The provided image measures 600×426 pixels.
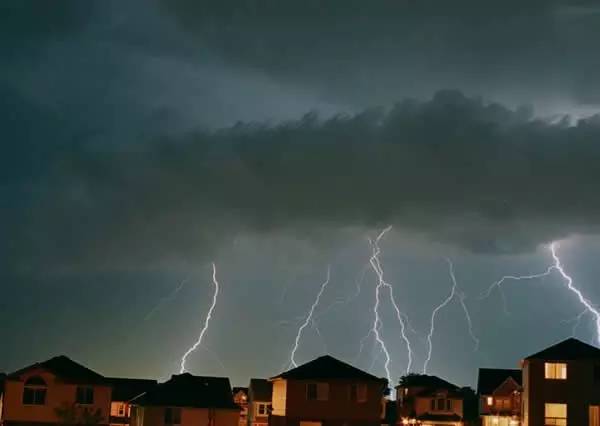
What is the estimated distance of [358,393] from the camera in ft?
175

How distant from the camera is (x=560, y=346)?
5156cm

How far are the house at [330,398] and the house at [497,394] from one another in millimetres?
10596

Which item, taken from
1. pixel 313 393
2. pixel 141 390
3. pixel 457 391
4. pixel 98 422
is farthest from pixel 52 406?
pixel 457 391

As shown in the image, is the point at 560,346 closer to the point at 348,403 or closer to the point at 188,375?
the point at 348,403

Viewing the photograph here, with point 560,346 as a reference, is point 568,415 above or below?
below

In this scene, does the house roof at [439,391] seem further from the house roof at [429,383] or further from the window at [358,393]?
the window at [358,393]

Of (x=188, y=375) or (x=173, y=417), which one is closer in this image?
(x=173, y=417)

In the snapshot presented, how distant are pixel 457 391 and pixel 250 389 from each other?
49.4ft

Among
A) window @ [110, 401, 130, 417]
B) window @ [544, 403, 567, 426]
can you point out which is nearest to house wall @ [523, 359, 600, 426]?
window @ [544, 403, 567, 426]

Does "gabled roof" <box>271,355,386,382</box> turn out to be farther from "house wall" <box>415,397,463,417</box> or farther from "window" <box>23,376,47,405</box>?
"house wall" <box>415,397,463,417</box>

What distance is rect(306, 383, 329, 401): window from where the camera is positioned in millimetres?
53281

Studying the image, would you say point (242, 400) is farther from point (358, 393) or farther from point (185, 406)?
point (358, 393)

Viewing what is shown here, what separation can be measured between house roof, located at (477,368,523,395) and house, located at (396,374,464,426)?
1.98m

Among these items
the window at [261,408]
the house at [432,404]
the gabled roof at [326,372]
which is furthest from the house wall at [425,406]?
the gabled roof at [326,372]
